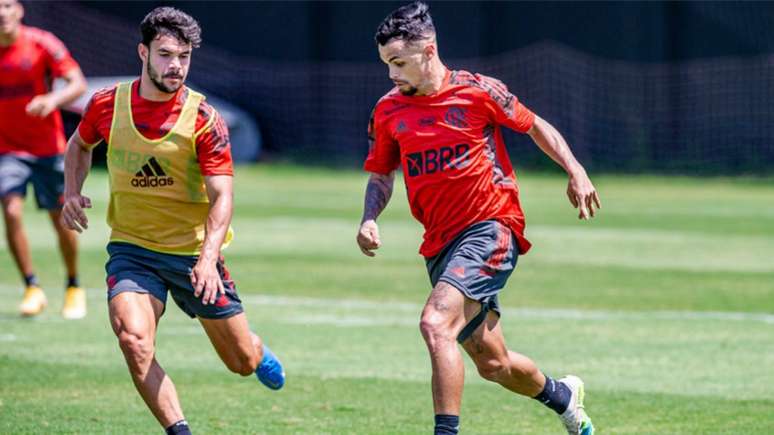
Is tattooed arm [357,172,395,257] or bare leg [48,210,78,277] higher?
tattooed arm [357,172,395,257]

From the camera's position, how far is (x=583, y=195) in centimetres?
735

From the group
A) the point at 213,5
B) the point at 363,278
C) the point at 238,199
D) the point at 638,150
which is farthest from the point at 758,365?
the point at 213,5

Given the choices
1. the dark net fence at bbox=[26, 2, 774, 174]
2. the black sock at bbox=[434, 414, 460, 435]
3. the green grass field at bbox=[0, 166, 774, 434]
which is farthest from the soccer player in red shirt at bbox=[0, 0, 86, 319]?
the dark net fence at bbox=[26, 2, 774, 174]

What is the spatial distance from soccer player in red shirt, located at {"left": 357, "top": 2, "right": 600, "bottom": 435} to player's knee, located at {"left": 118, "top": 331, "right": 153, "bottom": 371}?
1.19 metres

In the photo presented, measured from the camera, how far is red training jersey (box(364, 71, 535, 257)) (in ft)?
24.6

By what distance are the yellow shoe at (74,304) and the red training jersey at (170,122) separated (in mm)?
5371

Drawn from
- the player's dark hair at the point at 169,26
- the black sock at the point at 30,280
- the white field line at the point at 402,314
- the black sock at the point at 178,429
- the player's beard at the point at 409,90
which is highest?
the player's dark hair at the point at 169,26

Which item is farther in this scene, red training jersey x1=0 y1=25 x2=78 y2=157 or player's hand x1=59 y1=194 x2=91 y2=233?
red training jersey x1=0 y1=25 x2=78 y2=157

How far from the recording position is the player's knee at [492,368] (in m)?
7.53

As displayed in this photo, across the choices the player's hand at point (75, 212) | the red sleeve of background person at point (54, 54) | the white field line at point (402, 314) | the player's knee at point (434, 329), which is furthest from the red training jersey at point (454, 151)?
the red sleeve of background person at point (54, 54)

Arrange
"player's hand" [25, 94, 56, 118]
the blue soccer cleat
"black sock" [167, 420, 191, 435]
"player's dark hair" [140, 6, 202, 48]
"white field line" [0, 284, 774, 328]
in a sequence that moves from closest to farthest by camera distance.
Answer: "black sock" [167, 420, 191, 435] → "player's dark hair" [140, 6, 202, 48] → the blue soccer cleat → "player's hand" [25, 94, 56, 118] → "white field line" [0, 284, 774, 328]

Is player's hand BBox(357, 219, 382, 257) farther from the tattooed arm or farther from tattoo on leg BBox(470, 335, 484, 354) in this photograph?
tattoo on leg BBox(470, 335, 484, 354)

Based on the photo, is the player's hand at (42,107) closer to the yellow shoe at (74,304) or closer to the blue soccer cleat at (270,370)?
the yellow shoe at (74,304)

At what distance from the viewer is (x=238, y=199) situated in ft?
84.7
